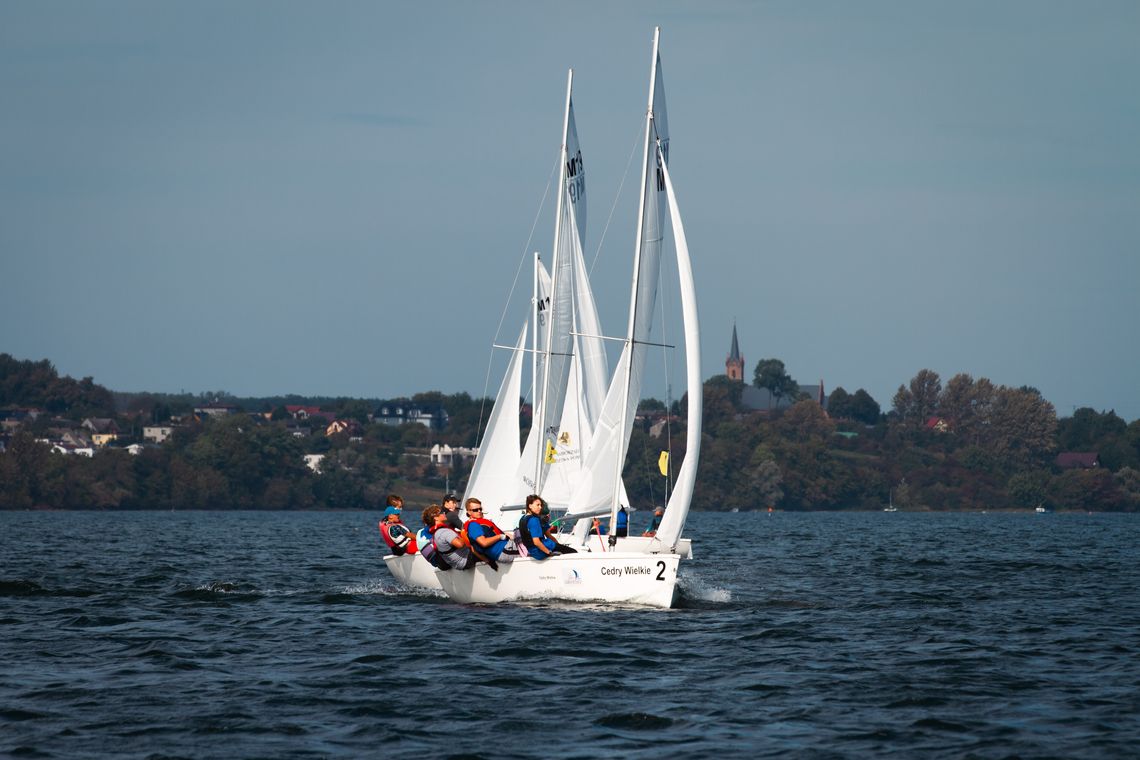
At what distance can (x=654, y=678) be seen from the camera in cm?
1727

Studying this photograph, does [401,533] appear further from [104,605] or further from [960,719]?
[960,719]

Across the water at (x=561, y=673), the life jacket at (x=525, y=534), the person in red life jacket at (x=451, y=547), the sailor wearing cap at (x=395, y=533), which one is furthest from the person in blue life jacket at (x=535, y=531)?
the sailor wearing cap at (x=395, y=533)

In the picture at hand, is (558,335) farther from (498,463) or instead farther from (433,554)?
(433,554)

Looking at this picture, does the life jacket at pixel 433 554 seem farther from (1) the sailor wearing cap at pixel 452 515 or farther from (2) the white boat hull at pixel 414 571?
(2) the white boat hull at pixel 414 571

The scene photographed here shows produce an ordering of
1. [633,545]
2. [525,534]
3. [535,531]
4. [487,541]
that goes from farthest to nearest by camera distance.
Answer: [633,545] < [487,541] < [525,534] < [535,531]

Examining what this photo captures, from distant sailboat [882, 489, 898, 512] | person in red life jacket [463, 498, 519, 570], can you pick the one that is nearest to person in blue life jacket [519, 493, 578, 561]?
person in red life jacket [463, 498, 519, 570]

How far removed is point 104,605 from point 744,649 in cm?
1152

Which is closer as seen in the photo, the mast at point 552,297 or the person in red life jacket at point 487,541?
the person in red life jacket at point 487,541

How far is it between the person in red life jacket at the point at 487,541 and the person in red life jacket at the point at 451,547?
290 mm

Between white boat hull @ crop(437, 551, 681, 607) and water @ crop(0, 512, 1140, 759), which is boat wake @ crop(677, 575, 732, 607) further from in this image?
white boat hull @ crop(437, 551, 681, 607)

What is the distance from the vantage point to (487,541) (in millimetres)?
23250

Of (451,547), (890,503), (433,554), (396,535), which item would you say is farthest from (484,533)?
(890,503)

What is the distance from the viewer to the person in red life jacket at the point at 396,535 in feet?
87.9

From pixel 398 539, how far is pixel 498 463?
7.66 metres
